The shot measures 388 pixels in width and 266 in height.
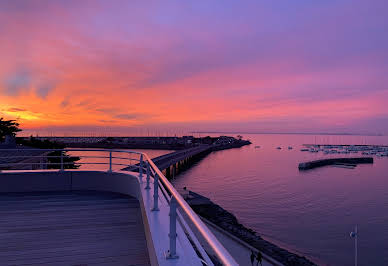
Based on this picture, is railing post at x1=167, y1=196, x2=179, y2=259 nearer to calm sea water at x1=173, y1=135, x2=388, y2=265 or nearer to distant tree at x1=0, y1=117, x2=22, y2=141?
calm sea water at x1=173, y1=135, x2=388, y2=265

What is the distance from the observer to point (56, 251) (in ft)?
9.59

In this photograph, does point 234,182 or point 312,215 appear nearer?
point 312,215

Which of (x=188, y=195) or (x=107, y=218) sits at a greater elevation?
(x=107, y=218)

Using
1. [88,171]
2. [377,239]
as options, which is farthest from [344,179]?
[88,171]

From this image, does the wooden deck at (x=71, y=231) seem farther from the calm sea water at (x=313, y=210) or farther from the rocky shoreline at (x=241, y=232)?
the calm sea water at (x=313, y=210)

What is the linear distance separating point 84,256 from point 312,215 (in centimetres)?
2504

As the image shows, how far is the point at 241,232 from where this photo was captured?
1744 centimetres

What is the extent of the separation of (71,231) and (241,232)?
15749 millimetres

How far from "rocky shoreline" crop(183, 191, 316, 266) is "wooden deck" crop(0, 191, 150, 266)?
12283 millimetres

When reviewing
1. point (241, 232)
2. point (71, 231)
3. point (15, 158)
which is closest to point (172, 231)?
point (71, 231)

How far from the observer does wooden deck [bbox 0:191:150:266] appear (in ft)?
9.11

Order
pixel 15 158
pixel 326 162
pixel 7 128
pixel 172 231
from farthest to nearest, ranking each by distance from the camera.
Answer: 1. pixel 326 162
2. pixel 7 128
3. pixel 15 158
4. pixel 172 231

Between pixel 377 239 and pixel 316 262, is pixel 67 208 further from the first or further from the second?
pixel 377 239

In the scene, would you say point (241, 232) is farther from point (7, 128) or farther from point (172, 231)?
point (7, 128)
